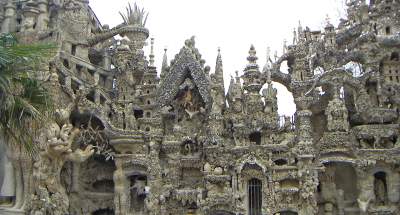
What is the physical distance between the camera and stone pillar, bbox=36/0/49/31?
22344 mm

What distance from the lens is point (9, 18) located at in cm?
2286

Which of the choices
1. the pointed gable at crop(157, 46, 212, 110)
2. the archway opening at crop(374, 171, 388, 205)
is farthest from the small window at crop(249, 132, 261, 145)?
the archway opening at crop(374, 171, 388, 205)

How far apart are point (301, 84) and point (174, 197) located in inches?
259

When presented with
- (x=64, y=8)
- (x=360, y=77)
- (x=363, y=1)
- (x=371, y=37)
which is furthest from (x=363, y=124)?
(x=64, y=8)

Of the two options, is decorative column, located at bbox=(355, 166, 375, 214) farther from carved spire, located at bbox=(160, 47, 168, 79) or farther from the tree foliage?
the tree foliage

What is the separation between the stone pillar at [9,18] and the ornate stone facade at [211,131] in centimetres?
6

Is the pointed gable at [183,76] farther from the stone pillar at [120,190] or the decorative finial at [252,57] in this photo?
the stone pillar at [120,190]

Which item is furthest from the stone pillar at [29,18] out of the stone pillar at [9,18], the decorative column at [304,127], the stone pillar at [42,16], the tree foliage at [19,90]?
the tree foliage at [19,90]

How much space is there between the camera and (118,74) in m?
22.9

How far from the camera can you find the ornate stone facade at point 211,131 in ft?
62.1

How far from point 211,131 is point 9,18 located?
1034cm

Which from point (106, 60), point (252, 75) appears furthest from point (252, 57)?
point (106, 60)

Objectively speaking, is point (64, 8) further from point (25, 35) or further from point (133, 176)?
point (133, 176)

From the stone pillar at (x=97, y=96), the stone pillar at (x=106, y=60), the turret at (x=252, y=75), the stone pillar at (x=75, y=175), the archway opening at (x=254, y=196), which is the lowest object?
the archway opening at (x=254, y=196)
